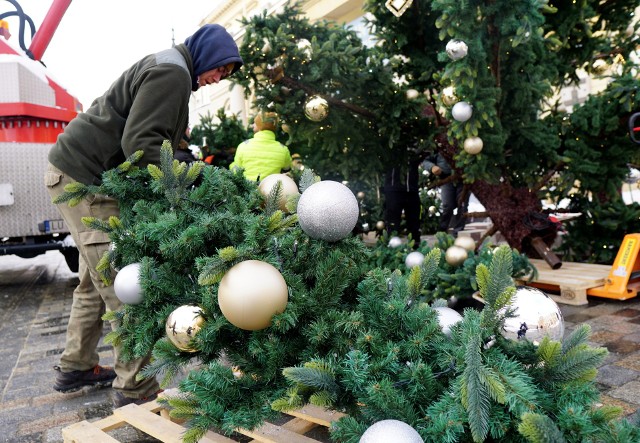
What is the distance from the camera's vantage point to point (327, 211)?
1.33 metres

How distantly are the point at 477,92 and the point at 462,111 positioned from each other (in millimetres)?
174

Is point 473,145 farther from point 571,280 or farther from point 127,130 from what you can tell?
point 127,130

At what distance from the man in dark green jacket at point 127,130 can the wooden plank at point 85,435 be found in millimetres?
390

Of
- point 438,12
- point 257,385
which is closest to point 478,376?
point 257,385

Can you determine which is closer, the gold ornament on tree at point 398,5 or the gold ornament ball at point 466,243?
the gold ornament ball at point 466,243

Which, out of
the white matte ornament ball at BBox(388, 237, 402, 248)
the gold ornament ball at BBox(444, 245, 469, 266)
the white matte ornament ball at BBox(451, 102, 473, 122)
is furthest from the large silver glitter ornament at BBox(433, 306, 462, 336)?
the white matte ornament ball at BBox(388, 237, 402, 248)

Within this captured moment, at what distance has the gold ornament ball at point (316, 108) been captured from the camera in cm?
376

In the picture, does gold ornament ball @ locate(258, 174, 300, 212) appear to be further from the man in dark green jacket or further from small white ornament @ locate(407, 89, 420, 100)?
small white ornament @ locate(407, 89, 420, 100)

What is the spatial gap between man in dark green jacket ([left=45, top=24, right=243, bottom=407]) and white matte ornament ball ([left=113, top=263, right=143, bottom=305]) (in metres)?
0.64

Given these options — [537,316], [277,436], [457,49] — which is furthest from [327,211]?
[457,49]

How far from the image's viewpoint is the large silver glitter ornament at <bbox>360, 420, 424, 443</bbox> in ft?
3.29

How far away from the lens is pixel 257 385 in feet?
4.75

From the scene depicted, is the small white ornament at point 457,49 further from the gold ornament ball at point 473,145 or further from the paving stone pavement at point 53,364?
the paving stone pavement at point 53,364

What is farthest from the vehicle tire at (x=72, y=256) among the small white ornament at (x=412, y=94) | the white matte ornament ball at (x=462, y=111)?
the white matte ornament ball at (x=462, y=111)
